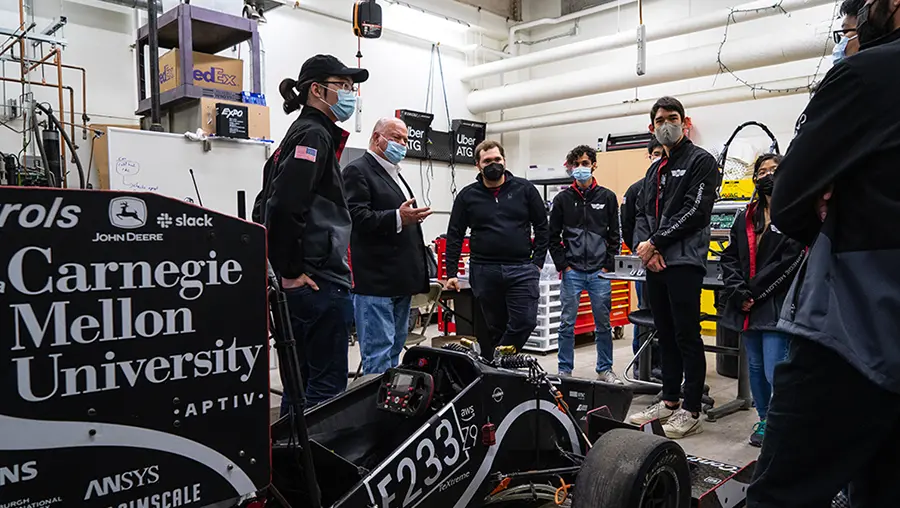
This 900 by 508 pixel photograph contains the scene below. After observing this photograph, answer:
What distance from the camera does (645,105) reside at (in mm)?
8188

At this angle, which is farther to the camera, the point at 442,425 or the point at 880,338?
the point at 442,425

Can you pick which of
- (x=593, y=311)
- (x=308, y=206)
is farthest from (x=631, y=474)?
(x=593, y=311)

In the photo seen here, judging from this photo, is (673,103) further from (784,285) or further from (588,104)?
(588,104)

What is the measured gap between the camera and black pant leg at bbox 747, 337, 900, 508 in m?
1.27

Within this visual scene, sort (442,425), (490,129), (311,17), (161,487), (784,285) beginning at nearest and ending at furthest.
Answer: (161,487)
(442,425)
(784,285)
(311,17)
(490,129)

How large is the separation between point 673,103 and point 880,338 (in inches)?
92.1

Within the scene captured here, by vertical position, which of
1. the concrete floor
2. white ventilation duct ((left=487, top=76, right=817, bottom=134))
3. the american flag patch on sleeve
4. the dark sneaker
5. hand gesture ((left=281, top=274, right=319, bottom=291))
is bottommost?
the concrete floor

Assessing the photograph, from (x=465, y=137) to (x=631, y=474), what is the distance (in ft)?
26.7

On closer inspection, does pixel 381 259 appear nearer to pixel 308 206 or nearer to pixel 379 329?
pixel 379 329

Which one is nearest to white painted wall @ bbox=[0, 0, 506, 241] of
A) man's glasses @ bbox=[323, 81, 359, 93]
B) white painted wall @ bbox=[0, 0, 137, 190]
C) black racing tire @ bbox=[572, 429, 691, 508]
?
white painted wall @ bbox=[0, 0, 137, 190]

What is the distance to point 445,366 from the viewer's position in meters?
2.12

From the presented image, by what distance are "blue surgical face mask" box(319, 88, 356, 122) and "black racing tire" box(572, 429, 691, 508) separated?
1.52 m

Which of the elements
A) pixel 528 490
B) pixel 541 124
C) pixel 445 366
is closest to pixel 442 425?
pixel 445 366

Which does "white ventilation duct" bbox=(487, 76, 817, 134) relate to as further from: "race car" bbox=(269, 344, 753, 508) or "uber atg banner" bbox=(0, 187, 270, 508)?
"uber atg banner" bbox=(0, 187, 270, 508)
